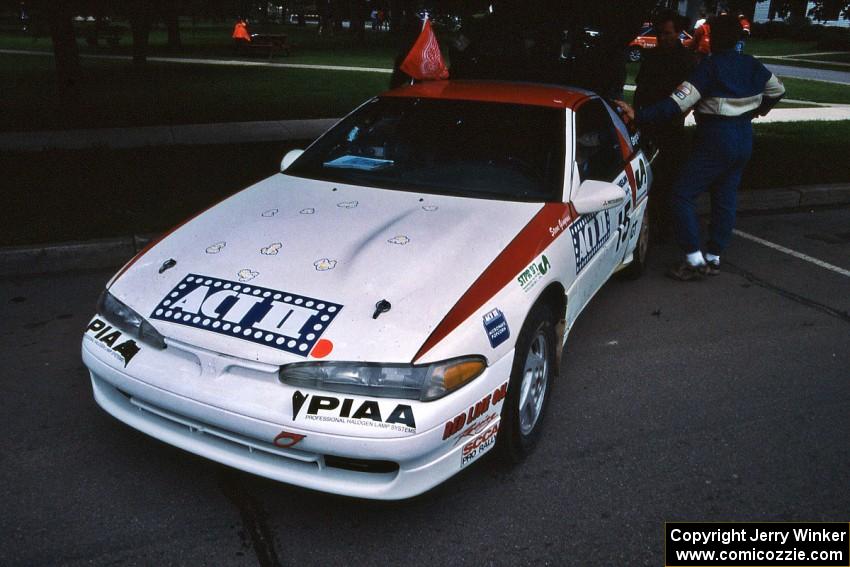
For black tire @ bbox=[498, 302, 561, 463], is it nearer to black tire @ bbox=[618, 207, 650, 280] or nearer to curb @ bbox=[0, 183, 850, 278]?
black tire @ bbox=[618, 207, 650, 280]

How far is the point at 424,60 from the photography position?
563cm

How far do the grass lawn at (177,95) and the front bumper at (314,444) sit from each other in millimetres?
8751

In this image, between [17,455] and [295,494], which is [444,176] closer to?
[295,494]

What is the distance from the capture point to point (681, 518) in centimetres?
281

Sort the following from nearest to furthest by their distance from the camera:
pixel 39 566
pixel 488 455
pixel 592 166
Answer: pixel 39 566, pixel 488 455, pixel 592 166

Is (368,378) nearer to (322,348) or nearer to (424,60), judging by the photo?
(322,348)

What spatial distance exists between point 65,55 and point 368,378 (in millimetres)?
11005

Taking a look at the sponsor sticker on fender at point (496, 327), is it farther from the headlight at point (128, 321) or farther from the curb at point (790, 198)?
the curb at point (790, 198)

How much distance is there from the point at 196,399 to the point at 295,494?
2.00 feet

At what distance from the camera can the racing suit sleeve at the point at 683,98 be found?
4914 mm

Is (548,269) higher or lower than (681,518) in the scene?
higher

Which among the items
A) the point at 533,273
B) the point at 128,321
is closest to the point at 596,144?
the point at 533,273

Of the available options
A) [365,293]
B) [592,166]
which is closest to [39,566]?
[365,293]

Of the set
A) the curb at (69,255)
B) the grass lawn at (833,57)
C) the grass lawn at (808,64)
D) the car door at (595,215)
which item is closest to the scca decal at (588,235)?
the car door at (595,215)
